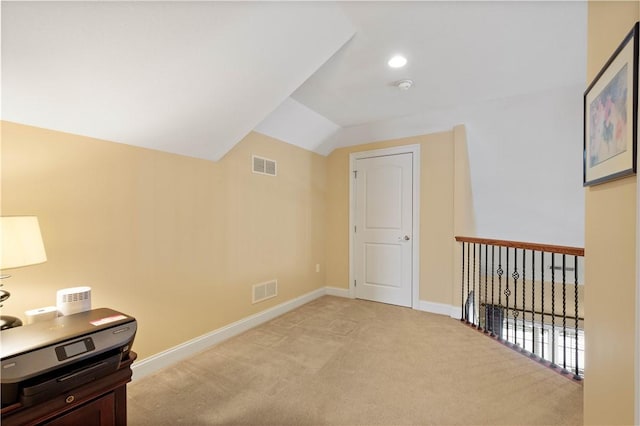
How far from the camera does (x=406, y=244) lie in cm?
385

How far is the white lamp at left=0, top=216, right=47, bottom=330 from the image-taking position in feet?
3.84

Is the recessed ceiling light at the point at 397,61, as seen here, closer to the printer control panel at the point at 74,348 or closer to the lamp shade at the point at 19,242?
the lamp shade at the point at 19,242

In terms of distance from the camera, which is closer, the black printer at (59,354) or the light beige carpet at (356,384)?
the black printer at (59,354)

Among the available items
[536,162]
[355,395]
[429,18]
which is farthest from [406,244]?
[429,18]

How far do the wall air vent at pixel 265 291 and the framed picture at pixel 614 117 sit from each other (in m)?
2.94

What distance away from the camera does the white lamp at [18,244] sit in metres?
1.17

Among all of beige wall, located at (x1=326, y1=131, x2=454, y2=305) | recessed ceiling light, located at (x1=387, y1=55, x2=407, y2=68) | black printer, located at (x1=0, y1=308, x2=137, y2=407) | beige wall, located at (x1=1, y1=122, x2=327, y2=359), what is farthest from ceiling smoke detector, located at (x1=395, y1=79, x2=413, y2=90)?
black printer, located at (x1=0, y1=308, x2=137, y2=407)

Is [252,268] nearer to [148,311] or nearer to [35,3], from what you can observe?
[148,311]

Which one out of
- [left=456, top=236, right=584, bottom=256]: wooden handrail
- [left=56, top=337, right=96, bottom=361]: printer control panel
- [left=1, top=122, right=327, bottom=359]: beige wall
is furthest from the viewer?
[left=456, top=236, right=584, bottom=256]: wooden handrail

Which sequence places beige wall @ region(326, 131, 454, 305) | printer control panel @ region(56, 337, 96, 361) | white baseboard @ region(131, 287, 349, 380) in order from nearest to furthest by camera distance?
printer control panel @ region(56, 337, 96, 361) → white baseboard @ region(131, 287, 349, 380) → beige wall @ region(326, 131, 454, 305)

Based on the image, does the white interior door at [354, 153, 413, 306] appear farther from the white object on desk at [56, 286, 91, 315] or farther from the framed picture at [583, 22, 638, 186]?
the white object on desk at [56, 286, 91, 315]

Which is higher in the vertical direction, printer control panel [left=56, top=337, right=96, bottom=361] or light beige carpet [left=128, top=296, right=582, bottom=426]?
printer control panel [left=56, top=337, right=96, bottom=361]

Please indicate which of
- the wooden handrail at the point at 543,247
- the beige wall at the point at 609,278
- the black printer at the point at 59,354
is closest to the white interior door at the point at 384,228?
the wooden handrail at the point at 543,247

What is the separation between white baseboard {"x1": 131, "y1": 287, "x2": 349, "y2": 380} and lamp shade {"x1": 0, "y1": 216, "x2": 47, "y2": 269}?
1248 millimetres
